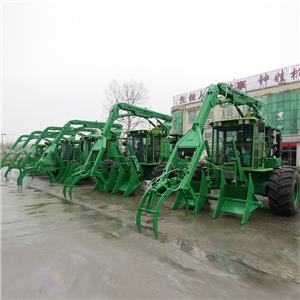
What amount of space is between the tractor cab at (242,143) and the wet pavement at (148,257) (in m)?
1.29

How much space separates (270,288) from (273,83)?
20.1 meters

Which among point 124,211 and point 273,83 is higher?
point 273,83

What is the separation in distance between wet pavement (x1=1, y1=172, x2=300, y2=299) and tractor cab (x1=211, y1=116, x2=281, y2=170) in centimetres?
129

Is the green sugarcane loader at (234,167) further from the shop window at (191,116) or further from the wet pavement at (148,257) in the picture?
the shop window at (191,116)

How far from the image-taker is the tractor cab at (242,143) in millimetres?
5480

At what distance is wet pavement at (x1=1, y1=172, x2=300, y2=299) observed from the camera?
2664mm

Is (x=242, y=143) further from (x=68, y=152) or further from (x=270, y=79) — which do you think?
(x=270, y=79)

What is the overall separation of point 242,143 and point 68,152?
9.66 metres

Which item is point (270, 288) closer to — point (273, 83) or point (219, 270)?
point (219, 270)

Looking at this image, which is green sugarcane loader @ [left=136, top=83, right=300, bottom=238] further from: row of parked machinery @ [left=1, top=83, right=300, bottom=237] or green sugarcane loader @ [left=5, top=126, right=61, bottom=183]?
green sugarcane loader @ [left=5, top=126, right=61, bottom=183]

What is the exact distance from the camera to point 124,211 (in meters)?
6.13

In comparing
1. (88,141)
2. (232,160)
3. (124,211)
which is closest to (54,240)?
(124,211)

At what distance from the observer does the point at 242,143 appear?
5.69 meters

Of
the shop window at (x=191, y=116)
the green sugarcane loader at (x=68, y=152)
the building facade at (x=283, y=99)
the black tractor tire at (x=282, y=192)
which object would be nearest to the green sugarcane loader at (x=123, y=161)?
the green sugarcane loader at (x=68, y=152)
